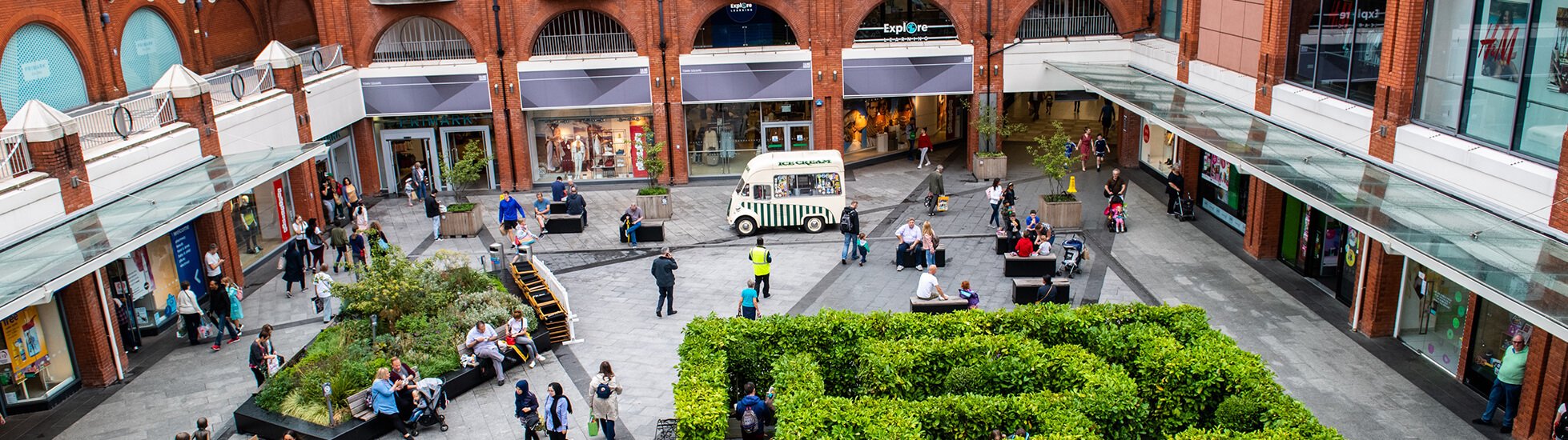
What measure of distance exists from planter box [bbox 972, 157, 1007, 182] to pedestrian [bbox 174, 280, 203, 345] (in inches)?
760

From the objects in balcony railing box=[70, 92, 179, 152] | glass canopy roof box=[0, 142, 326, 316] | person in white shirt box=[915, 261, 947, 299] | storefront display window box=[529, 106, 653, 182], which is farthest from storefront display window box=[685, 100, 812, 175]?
balcony railing box=[70, 92, 179, 152]

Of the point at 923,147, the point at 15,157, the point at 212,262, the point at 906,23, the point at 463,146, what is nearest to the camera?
the point at 15,157

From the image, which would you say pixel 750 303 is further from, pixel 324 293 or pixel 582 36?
pixel 582 36

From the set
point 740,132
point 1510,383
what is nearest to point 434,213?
point 740,132

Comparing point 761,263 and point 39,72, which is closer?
point 761,263

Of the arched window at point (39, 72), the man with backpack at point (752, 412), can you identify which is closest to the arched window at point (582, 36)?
the arched window at point (39, 72)

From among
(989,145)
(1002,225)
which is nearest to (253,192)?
(1002,225)

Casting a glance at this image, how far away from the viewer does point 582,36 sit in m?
30.5

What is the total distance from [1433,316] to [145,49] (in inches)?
993

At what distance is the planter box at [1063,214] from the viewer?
81.3ft

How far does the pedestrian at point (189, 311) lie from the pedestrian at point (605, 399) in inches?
335

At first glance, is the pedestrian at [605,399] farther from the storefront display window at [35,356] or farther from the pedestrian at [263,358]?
the storefront display window at [35,356]

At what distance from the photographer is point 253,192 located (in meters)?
24.3

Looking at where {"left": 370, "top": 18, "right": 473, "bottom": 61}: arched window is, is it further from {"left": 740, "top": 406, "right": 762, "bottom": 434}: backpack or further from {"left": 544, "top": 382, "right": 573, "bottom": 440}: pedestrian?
{"left": 740, "top": 406, "right": 762, "bottom": 434}: backpack
